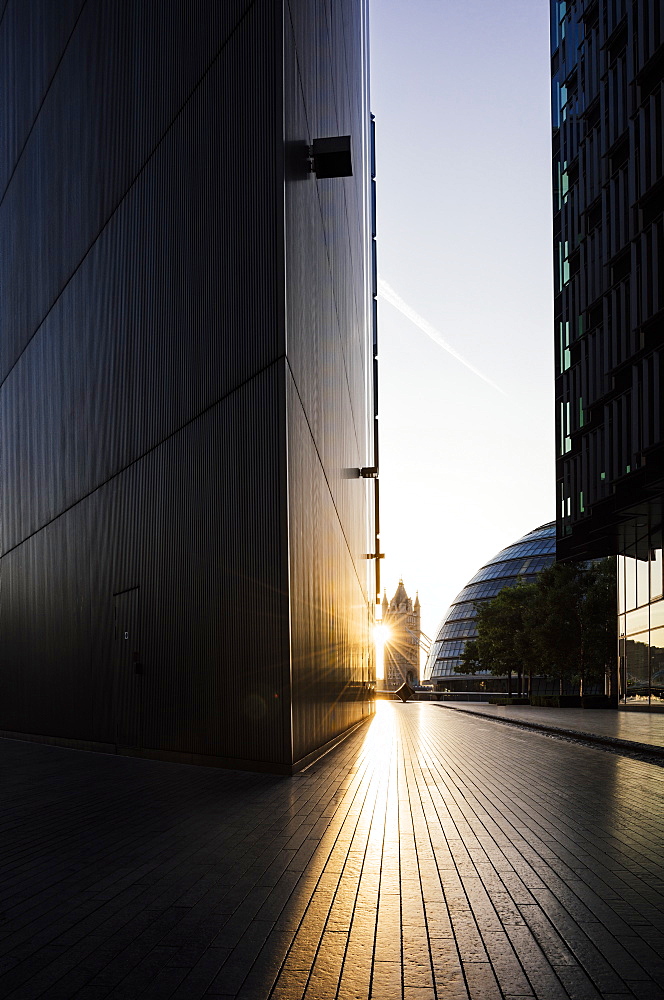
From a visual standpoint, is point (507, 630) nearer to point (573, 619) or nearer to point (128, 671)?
point (573, 619)

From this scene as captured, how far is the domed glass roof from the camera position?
3639 inches

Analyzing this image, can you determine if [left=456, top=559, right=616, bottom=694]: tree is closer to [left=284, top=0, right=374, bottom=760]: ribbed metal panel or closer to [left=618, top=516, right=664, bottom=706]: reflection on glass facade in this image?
[left=618, top=516, right=664, bottom=706]: reflection on glass facade

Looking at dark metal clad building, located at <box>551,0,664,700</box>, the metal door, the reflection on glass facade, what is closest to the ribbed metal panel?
the metal door

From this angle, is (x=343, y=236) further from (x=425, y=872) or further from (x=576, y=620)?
(x=576, y=620)

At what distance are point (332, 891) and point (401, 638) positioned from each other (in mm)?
182013

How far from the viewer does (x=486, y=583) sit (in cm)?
9775

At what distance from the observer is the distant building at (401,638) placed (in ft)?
589

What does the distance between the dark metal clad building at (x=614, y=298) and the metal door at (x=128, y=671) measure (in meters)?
15.5

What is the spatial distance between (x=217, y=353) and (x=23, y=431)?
10.9 metres

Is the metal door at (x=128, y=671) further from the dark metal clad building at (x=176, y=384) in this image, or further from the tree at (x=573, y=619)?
the tree at (x=573, y=619)

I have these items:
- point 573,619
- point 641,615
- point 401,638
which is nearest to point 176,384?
point 641,615

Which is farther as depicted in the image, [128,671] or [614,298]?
[614,298]

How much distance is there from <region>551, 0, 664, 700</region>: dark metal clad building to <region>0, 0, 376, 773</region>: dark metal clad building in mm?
9050

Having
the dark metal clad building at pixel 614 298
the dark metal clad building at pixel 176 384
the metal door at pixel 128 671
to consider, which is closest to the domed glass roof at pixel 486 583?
the dark metal clad building at pixel 614 298
